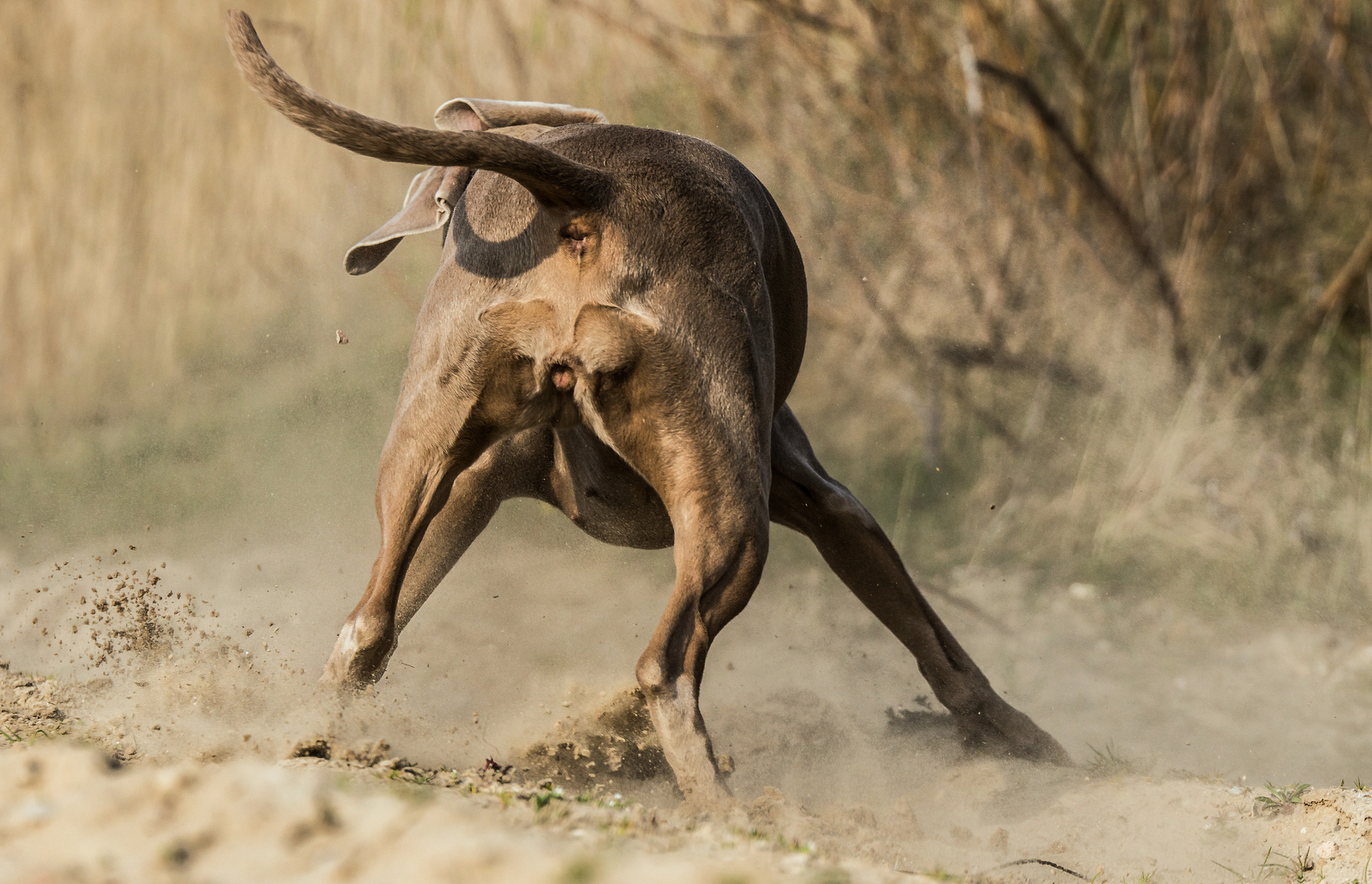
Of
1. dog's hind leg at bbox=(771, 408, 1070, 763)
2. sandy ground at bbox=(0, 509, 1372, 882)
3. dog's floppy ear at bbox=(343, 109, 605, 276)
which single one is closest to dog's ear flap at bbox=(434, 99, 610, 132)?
dog's floppy ear at bbox=(343, 109, 605, 276)

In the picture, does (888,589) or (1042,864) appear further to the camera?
(888,589)

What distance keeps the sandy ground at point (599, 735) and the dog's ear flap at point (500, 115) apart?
5.74 ft

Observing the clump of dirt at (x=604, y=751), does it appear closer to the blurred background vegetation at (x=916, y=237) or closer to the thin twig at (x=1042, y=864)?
the thin twig at (x=1042, y=864)

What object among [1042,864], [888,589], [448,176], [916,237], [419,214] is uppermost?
[916,237]

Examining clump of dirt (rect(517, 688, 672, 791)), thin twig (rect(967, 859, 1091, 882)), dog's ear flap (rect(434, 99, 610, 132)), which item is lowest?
clump of dirt (rect(517, 688, 672, 791))

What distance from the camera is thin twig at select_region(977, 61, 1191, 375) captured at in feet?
30.8

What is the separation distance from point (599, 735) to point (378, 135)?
7.53 ft

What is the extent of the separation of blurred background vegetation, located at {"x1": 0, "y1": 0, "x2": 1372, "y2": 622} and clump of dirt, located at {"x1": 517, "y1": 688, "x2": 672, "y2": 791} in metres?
3.61

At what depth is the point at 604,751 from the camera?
427 cm

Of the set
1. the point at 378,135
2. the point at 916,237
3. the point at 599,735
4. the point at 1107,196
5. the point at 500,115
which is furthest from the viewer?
the point at 1107,196

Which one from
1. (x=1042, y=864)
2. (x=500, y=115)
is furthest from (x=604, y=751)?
(x=500, y=115)

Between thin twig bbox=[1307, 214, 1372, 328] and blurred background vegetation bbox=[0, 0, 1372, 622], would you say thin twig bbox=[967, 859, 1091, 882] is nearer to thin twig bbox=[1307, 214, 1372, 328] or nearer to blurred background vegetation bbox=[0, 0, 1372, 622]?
blurred background vegetation bbox=[0, 0, 1372, 622]

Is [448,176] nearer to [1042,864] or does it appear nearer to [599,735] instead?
[599,735]

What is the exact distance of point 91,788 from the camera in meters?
2.20
